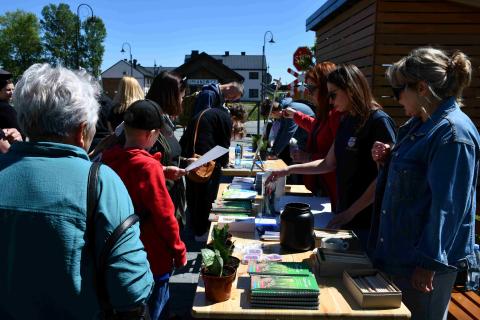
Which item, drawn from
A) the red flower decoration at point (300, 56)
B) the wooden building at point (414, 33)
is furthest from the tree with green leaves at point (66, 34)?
the wooden building at point (414, 33)

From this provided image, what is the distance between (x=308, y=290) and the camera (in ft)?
5.35

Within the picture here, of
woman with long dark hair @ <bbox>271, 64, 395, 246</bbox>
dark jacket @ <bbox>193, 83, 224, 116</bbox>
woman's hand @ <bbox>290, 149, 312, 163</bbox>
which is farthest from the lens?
dark jacket @ <bbox>193, 83, 224, 116</bbox>

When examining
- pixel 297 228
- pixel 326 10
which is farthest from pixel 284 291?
pixel 326 10

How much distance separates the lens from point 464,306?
101 inches

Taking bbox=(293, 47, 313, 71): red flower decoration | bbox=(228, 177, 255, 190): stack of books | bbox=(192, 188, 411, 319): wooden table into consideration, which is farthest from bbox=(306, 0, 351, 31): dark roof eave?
bbox=(192, 188, 411, 319): wooden table

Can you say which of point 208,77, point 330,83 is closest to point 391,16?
point 330,83

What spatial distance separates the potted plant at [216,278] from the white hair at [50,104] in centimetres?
74

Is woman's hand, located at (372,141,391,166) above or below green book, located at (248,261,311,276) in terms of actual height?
above

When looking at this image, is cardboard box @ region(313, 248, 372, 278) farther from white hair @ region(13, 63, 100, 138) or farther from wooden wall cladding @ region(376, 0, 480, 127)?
wooden wall cladding @ region(376, 0, 480, 127)

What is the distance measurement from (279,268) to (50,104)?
3.84 feet

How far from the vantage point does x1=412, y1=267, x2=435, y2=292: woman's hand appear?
1.68 meters

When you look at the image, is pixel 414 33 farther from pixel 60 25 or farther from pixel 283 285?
pixel 60 25

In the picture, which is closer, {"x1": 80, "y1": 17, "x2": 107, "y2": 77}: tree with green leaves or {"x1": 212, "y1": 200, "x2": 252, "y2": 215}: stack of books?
{"x1": 212, "y1": 200, "x2": 252, "y2": 215}: stack of books

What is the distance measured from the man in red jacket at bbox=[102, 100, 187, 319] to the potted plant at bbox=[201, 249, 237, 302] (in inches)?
18.7
